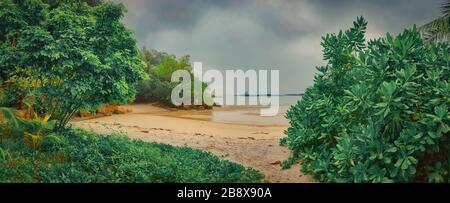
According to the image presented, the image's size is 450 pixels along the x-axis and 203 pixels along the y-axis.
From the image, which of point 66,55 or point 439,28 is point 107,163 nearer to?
point 66,55

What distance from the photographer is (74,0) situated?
4.36 metres

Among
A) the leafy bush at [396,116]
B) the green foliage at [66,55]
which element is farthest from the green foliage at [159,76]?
the leafy bush at [396,116]

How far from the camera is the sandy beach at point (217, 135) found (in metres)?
3.95

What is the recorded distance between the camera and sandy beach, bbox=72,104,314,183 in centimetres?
395

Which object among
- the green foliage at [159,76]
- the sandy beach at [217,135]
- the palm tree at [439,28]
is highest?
the palm tree at [439,28]

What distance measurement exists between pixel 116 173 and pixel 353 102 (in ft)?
6.59

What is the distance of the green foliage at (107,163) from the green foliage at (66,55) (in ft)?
1.10

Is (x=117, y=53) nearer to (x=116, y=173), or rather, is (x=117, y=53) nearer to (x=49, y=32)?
(x=49, y=32)

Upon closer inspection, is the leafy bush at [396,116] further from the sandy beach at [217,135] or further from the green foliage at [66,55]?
the green foliage at [66,55]

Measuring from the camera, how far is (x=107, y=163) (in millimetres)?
3910

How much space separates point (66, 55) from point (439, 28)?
10.6ft

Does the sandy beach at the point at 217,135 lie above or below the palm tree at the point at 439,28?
below

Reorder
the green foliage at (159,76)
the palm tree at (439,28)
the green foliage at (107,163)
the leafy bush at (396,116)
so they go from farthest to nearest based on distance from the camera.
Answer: the green foliage at (159,76) < the green foliage at (107,163) < the palm tree at (439,28) < the leafy bush at (396,116)

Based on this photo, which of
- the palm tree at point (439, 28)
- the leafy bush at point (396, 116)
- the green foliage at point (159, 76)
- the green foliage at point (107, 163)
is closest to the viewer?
the leafy bush at point (396, 116)
